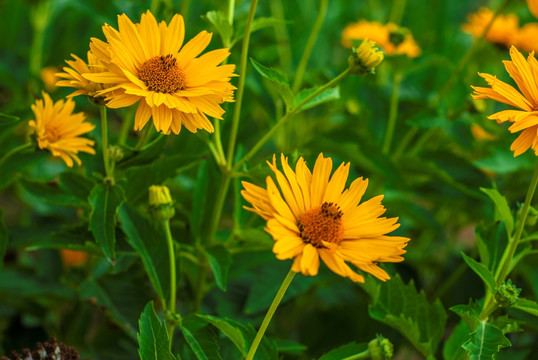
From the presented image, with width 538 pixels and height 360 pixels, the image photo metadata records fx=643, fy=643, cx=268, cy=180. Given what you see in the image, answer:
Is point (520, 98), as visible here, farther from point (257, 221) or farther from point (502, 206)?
point (257, 221)

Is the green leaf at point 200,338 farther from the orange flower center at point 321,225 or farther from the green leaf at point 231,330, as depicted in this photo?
the orange flower center at point 321,225

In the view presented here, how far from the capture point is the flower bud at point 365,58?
64cm

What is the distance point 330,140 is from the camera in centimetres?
95

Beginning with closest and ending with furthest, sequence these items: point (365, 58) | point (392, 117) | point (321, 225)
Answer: point (321, 225) < point (365, 58) < point (392, 117)

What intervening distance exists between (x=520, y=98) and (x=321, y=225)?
0.70ft

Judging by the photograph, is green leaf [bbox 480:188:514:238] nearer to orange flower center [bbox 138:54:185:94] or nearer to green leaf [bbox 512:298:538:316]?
green leaf [bbox 512:298:538:316]

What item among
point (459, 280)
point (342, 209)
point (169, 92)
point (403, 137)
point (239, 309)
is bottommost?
point (459, 280)

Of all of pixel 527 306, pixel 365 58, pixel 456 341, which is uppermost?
pixel 365 58

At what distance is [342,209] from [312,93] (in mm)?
181

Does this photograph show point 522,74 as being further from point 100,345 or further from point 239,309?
point 100,345

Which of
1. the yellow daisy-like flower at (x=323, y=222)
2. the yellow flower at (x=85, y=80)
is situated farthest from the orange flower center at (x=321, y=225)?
the yellow flower at (x=85, y=80)

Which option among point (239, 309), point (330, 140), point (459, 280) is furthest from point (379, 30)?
point (239, 309)

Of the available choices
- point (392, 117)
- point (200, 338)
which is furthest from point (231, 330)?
point (392, 117)

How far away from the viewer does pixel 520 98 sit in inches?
22.4
